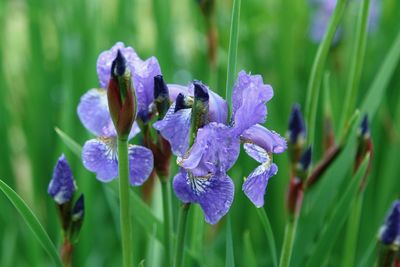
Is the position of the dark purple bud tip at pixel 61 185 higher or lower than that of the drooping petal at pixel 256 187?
lower

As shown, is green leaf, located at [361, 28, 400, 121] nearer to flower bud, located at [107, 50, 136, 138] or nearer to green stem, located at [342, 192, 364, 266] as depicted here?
green stem, located at [342, 192, 364, 266]

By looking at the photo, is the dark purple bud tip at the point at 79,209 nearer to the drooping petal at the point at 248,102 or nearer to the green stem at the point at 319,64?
the drooping petal at the point at 248,102

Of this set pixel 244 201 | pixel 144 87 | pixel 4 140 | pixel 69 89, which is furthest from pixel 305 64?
pixel 144 87

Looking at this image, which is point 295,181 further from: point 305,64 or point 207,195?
point 305,64

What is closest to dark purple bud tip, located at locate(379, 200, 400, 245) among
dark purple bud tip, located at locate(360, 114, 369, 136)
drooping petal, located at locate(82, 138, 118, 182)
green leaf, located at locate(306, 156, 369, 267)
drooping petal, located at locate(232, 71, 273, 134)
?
green leaf, located at locate(306, 156, 369, 267)

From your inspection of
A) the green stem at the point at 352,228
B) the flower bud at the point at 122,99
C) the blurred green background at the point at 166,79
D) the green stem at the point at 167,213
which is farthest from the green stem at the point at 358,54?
the flower bud at the point at 122,99

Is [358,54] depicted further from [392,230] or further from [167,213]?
[167,213]
